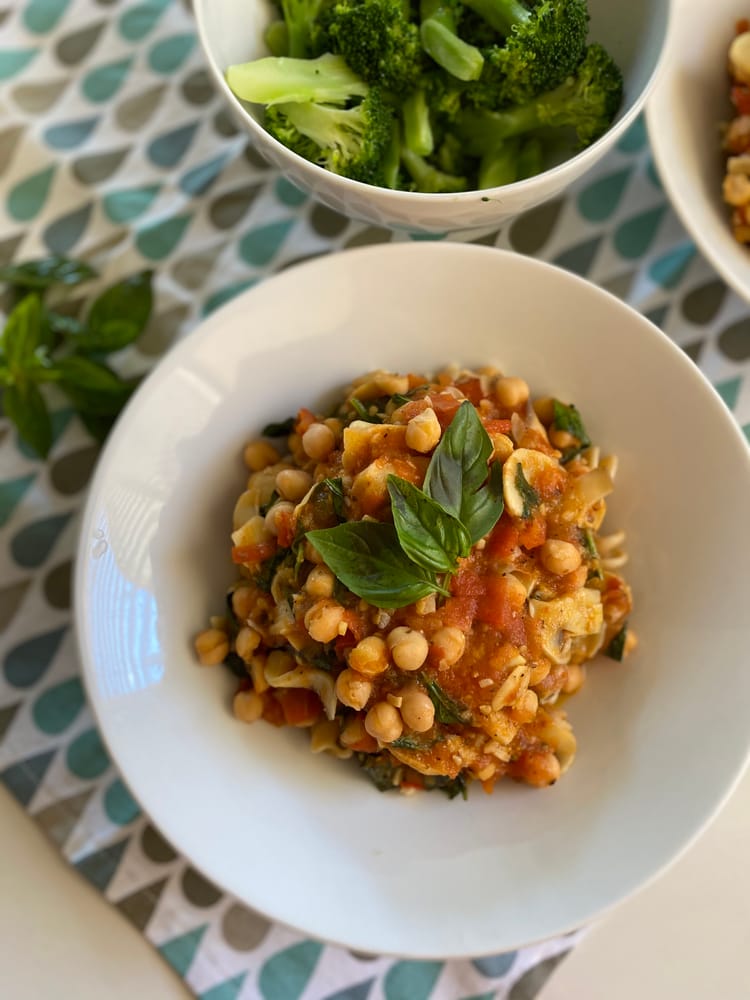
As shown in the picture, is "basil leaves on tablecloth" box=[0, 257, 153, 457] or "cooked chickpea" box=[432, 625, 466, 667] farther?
"basil leaves on tablecloth" box=[0, 257, 153, 457]

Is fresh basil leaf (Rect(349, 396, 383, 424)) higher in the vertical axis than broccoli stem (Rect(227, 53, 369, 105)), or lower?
lower

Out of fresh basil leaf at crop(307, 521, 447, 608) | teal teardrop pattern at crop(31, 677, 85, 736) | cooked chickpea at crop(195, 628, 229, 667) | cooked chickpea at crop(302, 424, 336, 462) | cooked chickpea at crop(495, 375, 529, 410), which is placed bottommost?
teal teardrop pattern at crop(31, 677, 85, 736)

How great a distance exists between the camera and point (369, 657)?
183 centimetres

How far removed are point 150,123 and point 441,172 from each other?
3.71 ft

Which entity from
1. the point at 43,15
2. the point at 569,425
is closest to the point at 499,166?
the point at 569,425

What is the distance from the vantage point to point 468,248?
213 centimetres

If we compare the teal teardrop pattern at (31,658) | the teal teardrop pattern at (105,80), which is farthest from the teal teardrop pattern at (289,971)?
the teal teardrop pattern at (105,80)

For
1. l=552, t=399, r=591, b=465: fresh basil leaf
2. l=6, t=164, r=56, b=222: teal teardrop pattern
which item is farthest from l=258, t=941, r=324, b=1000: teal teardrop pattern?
l=6, t=164, r=56, b=222: teal teardrop pattern

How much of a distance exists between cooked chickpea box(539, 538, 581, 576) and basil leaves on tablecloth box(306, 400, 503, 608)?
16 cm

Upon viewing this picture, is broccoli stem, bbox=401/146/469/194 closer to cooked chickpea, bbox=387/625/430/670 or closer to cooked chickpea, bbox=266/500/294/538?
cooked chickpea, bbox=266/500/294/538

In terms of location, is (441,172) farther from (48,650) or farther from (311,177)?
(48,650)

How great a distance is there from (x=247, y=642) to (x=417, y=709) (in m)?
0.46

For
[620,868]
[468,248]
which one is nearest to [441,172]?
[468,248]

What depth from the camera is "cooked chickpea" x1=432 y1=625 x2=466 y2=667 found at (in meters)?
1.84
